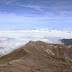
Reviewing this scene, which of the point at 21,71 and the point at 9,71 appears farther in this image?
the point at 21,71

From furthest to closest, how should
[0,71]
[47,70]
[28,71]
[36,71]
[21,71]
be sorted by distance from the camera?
[47,70]
[36,71]
[28,71]
[21,71]
[0,71]

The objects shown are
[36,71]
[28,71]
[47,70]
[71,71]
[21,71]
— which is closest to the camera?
[21,71]

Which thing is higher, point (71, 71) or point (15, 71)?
point (15, 71)

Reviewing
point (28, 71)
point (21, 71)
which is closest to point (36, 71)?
point (28, 71)

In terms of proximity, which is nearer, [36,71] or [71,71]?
[36,71]

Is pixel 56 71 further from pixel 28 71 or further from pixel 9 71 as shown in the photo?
pixel 9 71

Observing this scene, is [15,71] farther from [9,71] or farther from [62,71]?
[62,71]

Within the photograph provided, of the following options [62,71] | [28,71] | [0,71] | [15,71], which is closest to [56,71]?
[62,71]

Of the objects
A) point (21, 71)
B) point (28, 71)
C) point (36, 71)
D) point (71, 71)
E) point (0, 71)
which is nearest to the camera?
point (0, 71)

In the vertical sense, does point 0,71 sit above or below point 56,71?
above
